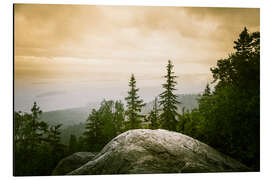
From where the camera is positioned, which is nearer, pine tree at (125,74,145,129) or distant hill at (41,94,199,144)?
distant hill at (41,94,199,144)

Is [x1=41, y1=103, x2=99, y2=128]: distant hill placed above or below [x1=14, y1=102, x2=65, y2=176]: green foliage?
above

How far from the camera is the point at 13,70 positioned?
5.70 meters

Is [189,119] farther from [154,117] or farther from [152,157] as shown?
[152,157]

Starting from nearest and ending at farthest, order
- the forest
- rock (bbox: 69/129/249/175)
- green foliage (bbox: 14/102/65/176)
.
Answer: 1. rock (bbox: 69/129/249/175)
2. green foliage (bbox: 14/102/65/176)
3. the forest

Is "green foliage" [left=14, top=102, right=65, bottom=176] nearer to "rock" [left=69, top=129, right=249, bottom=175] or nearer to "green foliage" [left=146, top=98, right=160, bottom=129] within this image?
A: "rock" [left=69, top=129, right=249, bottom=175]

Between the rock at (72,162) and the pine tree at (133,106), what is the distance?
1.32 m

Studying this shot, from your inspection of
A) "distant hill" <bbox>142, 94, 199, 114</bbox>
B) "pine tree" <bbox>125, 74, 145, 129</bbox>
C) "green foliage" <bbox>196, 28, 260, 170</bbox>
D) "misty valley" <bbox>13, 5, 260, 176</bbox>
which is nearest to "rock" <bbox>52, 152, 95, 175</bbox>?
"misty valley" <bbox>13, 5, 260, 176</bbox>

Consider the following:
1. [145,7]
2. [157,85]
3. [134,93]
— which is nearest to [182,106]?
[157,85]

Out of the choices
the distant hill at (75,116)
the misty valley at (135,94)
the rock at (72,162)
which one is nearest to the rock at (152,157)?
the misty valley at (135,94)

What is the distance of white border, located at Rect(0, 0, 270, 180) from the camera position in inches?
217

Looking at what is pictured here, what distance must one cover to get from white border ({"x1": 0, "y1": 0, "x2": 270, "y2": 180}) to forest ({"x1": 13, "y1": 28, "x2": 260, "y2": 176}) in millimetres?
162

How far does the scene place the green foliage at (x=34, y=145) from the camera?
18.7ft

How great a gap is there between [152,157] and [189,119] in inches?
65.0

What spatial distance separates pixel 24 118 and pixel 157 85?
3.38 metres
